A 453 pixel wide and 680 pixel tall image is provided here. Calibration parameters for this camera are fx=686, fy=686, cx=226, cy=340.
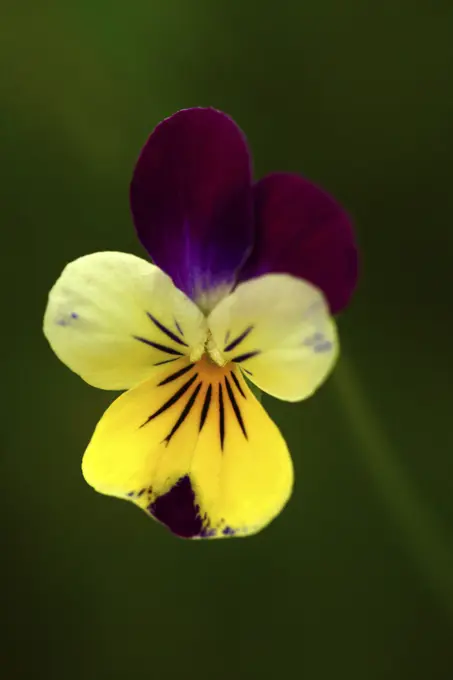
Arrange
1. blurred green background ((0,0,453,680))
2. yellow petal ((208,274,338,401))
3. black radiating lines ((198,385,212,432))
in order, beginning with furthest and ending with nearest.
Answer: blurred green background ((0,0,453,680))
black radiating lines ((198,385,212,432))
yellow petal ((208,274,338,401))

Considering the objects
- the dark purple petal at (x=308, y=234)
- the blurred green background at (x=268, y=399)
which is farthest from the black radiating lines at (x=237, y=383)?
the blurred green background at (x=268, y=399)

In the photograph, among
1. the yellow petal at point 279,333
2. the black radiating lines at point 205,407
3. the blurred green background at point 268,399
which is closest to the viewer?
the yellow petal at point 279,333

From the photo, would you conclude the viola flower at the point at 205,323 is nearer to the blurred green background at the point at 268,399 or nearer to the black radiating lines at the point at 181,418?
the black radiating lines at the point at 181,418

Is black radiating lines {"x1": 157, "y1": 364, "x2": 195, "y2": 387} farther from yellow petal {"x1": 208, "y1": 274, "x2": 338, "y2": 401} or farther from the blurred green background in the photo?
the blurred green background

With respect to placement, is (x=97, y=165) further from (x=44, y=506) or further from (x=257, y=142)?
(x=44, y=506)

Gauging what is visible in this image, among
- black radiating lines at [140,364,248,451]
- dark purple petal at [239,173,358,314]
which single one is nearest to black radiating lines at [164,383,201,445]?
black radiating lines at [140,364,248,451]

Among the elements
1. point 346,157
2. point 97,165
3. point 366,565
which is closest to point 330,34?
point 346,157
